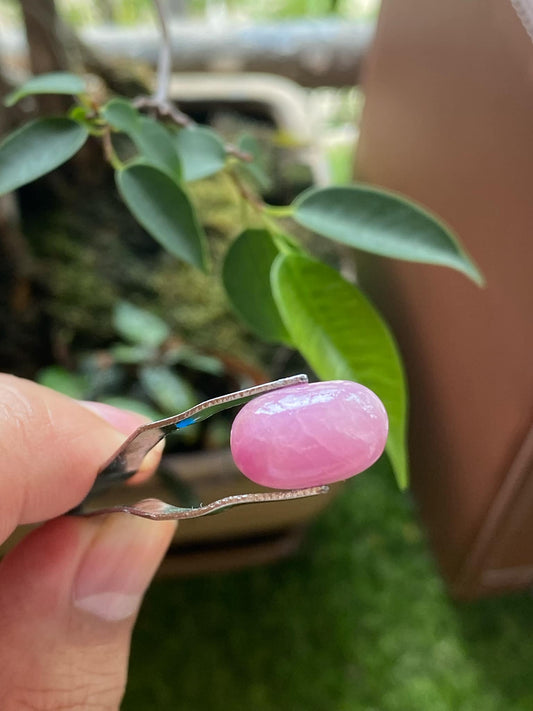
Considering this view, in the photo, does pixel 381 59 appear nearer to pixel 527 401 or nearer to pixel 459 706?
pixel 527 401

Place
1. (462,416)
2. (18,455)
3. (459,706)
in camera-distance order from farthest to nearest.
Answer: (459,706) → (462,416) → (18,455)

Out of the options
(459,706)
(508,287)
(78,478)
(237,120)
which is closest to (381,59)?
(237,120)

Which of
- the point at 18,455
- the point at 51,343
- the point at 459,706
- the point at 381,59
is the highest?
the point at 381,59

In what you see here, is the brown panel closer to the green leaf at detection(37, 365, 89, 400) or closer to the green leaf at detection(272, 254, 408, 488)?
the green leaf at detection(272, 254, 408, 488)

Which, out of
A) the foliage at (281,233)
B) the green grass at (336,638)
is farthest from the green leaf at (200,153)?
the green grass at (336,638)

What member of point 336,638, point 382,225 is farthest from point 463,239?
point 336,638

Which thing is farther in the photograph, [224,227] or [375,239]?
[224,227]
